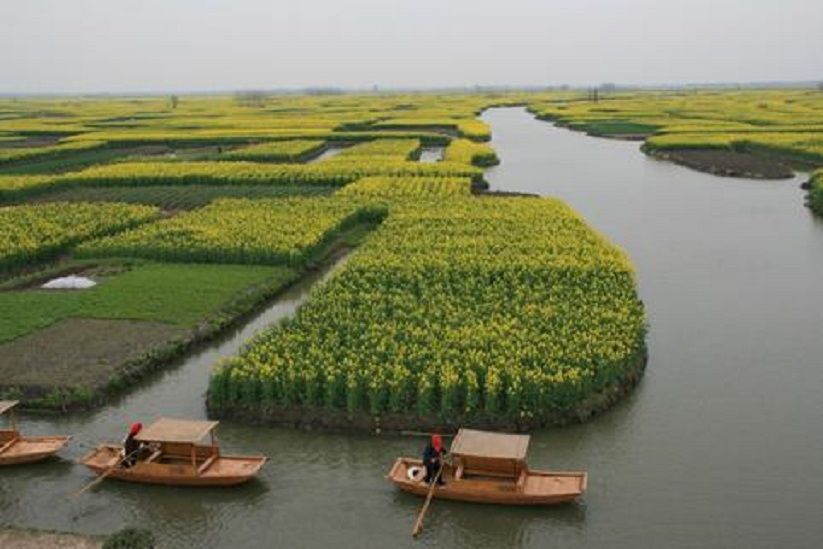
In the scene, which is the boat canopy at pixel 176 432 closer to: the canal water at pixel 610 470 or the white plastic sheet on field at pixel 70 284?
the canal water at pixel 610 470

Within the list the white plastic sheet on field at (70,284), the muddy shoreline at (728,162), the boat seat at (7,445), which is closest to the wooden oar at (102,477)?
the boat seat at (7,445)

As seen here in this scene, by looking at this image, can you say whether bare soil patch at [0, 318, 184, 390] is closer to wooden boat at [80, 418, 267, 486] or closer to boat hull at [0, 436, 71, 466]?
boat hull at [0, 436, 71, 466]

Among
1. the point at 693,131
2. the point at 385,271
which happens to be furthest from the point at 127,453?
the point at 693,131

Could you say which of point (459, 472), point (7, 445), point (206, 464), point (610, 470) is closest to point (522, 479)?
point (459, 472)

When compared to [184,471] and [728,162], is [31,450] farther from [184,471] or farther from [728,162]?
[728,162]

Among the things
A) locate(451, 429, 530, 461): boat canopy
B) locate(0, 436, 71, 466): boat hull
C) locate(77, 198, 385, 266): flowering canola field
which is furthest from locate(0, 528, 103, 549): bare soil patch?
locate(77, 198, 385, 266): flowering canola field
